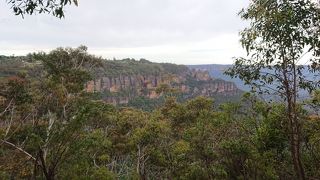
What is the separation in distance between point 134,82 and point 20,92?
124 meters

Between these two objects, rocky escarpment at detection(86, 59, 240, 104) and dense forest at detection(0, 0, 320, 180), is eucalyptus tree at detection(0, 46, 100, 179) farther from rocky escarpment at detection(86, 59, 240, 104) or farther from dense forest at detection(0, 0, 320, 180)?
rocky escarpment at detection(86, 59, 240, 104)

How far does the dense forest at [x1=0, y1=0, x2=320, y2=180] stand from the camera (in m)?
8.88

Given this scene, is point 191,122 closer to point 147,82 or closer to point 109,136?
point 109,136

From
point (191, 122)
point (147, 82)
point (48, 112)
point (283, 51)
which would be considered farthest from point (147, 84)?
point (283, 51)

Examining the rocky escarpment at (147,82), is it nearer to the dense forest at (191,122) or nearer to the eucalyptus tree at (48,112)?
the dense forest at (191,122)

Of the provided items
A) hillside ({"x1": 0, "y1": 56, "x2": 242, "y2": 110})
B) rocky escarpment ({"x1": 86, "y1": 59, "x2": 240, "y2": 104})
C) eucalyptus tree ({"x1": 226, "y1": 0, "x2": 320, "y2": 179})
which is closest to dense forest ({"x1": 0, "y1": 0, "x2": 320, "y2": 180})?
eucalyptus tree ({"x1": 226, "y1": 0, "x2": 320, "y2": 179})

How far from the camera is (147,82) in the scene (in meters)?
148

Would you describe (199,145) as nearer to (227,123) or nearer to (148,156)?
(227,123)

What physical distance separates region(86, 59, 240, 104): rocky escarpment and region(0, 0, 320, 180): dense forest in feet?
241

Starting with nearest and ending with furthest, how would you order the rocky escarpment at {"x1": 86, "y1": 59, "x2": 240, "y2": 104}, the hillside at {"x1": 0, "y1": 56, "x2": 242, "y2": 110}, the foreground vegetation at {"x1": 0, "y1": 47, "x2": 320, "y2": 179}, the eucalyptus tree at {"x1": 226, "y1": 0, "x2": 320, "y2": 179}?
the eucalyptus tree at {"x1": 226, "y1": 0, "x2": 320, "y2": 179}, the foreground vegetation at {"x1": 0, "y1": 47, "x2": 320, "y2": 179}, the hillside at {"x1": 0, "y1": 56, "x2": 242, "y2": 110}, the rocky escarpment at {"x1": 86, "y1": 59, "x2": 240, "y2": 104}

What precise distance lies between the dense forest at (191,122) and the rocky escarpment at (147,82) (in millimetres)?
73414

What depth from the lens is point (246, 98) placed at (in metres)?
18.3

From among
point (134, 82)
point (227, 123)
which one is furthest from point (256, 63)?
point (134, 82)

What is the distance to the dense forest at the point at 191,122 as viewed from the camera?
8877 millimetres
